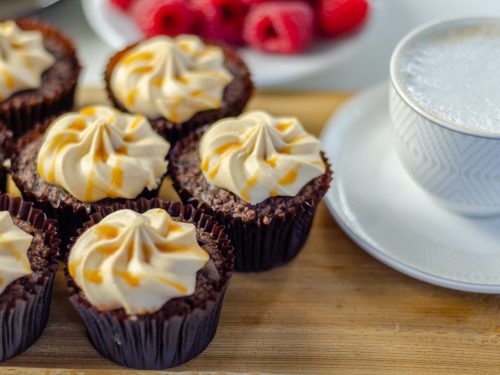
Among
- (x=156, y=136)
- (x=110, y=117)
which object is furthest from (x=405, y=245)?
(x=110, y=117)

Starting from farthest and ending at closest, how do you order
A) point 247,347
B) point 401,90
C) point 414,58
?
point 414,58 → point 401,90 → point 247,347

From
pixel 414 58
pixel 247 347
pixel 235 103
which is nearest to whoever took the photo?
pixel 247 347

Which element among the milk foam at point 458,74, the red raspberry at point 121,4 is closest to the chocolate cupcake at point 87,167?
the milk foam at point 458,74

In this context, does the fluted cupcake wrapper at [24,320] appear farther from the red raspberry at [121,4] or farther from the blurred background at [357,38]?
the red raspberry at [121,4]

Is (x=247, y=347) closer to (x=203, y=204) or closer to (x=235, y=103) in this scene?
(x=203, y=204)

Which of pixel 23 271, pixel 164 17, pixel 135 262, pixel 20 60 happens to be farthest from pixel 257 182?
pixel 164 17

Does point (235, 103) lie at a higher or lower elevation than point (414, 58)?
lower

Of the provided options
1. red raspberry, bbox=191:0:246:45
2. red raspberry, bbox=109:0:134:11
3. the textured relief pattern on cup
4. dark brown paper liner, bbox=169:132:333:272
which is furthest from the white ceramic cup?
red raspberry, bbox=109:0:134:11
